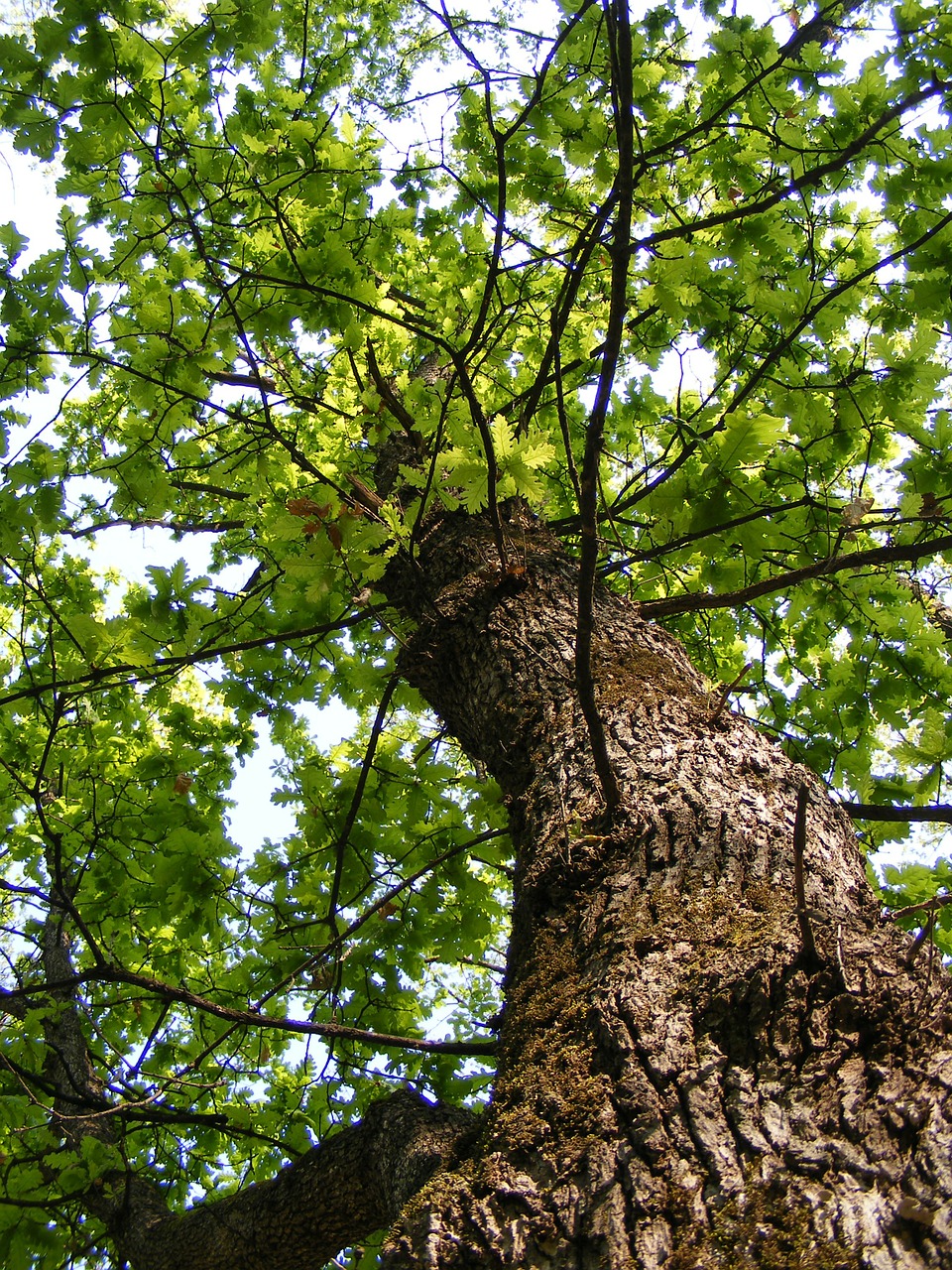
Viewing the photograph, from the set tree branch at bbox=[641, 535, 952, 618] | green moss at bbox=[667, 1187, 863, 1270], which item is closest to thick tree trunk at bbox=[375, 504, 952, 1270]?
green moss at bbox=[667, 1187, 863, 1270]

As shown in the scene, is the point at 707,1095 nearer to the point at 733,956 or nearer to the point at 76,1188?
the point at 733,956

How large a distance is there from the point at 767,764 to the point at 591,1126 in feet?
2.95

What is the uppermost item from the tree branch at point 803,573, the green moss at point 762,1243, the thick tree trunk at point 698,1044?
the tree branch at point 803,573

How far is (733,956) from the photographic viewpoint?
4.11 ft

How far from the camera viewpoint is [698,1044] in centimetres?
118

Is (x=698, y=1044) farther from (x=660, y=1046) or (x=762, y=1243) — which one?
(x=762, y=1243)

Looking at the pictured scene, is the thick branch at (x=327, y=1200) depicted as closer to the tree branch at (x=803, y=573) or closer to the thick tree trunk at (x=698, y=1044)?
the thick tree trunk at (x=698, y=1044)

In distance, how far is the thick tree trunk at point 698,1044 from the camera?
94 centimetres

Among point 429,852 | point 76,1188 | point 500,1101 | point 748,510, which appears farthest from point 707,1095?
point 76,1188

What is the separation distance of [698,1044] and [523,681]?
1128 millimetres

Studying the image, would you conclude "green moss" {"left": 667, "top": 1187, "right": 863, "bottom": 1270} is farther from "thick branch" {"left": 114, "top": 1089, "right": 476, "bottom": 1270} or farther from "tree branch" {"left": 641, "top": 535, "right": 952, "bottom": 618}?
"tree branch" {"left": 641, "top": 535, "right": 952, "bottom": 618}

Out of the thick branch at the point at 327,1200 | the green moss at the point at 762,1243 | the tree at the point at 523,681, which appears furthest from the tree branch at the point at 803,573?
the thick branch at the point at 327,1200

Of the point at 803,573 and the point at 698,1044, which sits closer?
the point at 698,1044

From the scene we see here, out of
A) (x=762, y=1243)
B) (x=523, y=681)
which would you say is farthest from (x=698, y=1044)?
(x=523, y=681)
